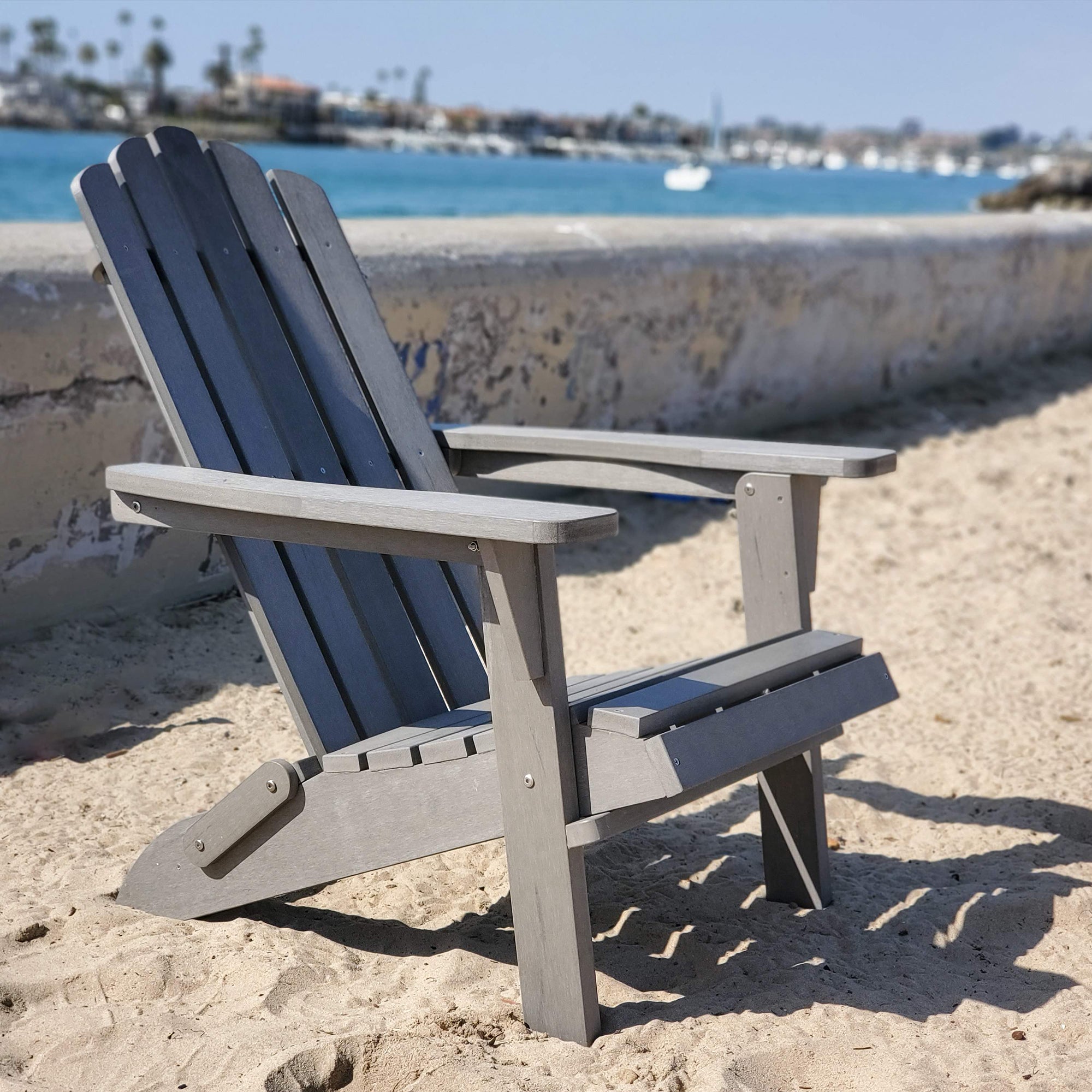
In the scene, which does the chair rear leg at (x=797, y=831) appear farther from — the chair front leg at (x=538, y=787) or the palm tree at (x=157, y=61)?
the palm tree at (x=157, y=61)

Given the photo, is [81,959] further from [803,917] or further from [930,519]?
[930,519]

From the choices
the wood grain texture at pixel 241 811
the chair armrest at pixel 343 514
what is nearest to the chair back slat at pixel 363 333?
the chair armrest at pixel 343 514

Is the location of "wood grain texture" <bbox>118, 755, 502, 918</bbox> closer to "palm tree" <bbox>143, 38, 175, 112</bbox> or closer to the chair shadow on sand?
the chair shadow on sand

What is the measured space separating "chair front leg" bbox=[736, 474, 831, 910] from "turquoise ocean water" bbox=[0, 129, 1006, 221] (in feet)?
24.8

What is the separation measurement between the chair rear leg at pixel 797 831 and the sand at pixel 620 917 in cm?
4

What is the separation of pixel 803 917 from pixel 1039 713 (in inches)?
44.8

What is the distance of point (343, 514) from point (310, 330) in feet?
2.54

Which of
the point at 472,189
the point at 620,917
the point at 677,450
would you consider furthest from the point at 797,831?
the point at 472,189

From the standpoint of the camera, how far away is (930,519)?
4.31 meters

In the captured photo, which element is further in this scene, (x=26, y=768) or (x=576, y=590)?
(x=576, y=590)

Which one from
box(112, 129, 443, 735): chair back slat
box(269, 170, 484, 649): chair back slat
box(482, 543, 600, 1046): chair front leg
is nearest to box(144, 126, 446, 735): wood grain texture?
box(112, 129, 443, 735): chair back slat

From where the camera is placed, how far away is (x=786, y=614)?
1929mm

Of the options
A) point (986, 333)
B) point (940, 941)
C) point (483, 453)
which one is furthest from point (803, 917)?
point (986, 333)

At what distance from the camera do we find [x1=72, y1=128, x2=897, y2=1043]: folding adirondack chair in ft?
4.87
